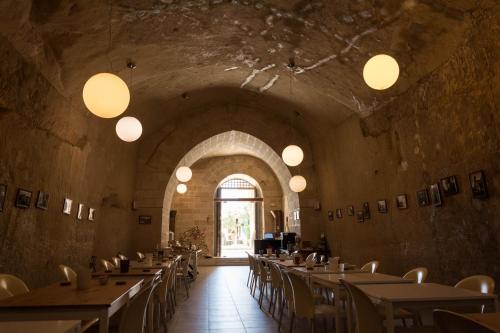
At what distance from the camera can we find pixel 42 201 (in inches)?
172

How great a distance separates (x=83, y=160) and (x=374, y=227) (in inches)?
193

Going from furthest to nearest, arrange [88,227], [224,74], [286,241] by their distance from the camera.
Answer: [286,241] < [224,74] < [88,227]

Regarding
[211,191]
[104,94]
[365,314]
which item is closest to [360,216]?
[365,314]

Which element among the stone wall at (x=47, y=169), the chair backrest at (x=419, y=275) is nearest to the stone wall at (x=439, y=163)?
the chair backrest at (x=419, y=275)

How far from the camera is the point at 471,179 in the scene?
384 centimetres

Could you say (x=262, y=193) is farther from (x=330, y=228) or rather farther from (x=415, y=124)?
(x=415, y=124)

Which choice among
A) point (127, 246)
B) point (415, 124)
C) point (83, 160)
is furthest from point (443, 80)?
point (127, 246)

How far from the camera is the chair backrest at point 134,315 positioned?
88.2 inches

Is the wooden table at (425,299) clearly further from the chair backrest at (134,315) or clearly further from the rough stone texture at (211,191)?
the rough stone texture at (211,191)

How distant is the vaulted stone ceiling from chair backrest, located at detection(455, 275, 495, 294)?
2.43 meters

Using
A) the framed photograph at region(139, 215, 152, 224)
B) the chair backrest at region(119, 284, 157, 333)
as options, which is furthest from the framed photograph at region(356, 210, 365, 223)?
the chair backrest at region(119, 284, 157, 333)

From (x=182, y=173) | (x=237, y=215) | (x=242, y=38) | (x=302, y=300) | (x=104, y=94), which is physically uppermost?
(x=242, y=38)

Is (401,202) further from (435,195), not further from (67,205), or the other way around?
(67,205)

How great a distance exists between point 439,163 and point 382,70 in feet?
4.91
